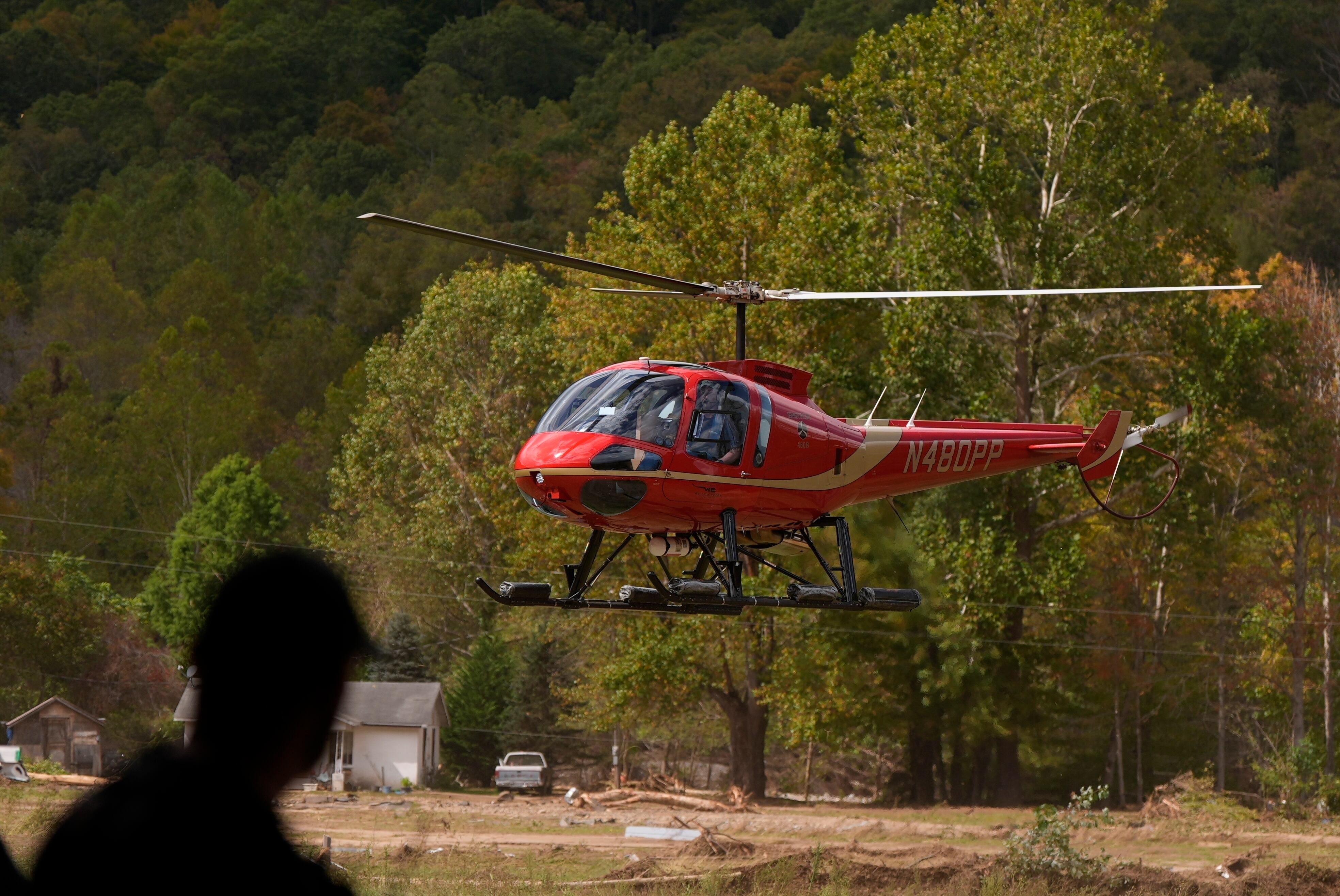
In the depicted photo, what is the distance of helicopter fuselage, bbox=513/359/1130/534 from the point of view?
13430 millimetres

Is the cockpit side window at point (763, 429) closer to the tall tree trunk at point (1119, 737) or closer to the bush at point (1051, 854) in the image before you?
the bush at point (1051, 854)

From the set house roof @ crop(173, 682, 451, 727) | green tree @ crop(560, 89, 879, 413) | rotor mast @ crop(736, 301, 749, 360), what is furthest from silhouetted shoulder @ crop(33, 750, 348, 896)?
house roof @ crop(173, 682, 451, 727)

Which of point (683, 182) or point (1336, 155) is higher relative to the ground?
point (1336, 155)

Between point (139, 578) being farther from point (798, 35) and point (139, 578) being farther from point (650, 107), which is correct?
point (798, 35)

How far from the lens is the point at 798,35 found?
315 feet

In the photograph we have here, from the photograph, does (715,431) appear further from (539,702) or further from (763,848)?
(539,702)

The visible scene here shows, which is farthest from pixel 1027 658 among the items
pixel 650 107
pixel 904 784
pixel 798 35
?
pixel 798 35

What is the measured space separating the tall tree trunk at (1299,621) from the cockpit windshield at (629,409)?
97.4 feet

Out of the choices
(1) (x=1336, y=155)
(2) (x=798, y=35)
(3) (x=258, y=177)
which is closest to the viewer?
(1) (x=1336, y=155)

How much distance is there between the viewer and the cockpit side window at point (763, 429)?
1414 centimetres

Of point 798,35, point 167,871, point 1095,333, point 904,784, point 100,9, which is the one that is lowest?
point 904,784

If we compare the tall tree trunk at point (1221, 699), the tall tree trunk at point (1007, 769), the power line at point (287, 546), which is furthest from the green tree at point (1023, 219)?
the power line at point (287, 546)

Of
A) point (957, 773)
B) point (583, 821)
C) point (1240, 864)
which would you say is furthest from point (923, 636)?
point (1240, 864)

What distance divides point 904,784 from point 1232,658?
10.2m
